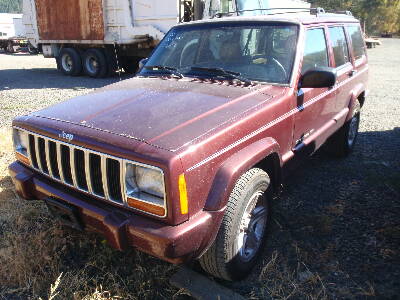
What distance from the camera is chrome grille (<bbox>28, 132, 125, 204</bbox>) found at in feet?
7.12

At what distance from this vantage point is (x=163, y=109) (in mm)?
2562

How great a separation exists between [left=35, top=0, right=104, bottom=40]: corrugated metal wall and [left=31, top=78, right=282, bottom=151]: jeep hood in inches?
394

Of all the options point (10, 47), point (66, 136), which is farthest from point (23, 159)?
point (10, 47)

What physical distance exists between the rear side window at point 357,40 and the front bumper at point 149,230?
3.54 m

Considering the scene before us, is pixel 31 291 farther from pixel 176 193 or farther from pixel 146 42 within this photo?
pixel 146 42

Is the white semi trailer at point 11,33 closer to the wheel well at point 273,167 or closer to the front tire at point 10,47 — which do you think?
the front tire at point 10,47

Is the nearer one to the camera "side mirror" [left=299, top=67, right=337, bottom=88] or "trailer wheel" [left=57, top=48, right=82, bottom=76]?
"side mirror" [left=299, top=67, right=337, bottom=88]

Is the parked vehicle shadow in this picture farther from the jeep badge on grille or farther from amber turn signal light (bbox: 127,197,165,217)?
amber turn signal light (bbox: 127,197,165,217)

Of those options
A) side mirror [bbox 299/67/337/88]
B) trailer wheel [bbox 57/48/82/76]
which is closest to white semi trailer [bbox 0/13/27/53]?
trailer wheel [bbox 57/48/82/76]

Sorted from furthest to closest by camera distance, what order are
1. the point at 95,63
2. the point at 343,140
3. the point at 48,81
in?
the point at 95,63, the point at 48,81, the point at 343,140

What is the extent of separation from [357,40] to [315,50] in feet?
5.66

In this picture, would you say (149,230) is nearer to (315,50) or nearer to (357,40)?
(315,50)

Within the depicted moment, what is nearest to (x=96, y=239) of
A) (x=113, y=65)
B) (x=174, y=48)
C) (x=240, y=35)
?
(x=174, y=48)

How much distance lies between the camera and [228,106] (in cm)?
259
